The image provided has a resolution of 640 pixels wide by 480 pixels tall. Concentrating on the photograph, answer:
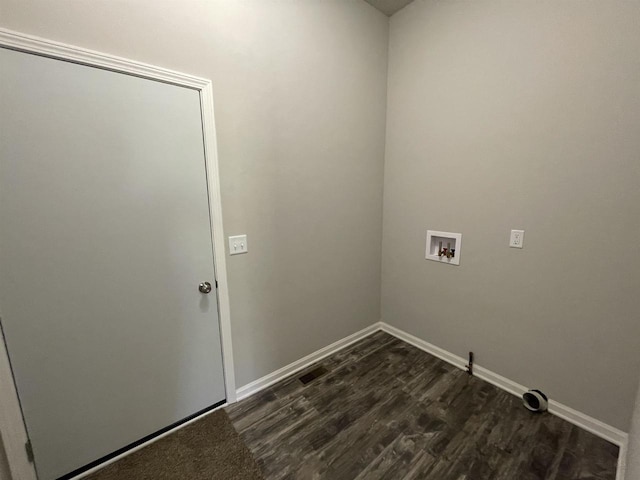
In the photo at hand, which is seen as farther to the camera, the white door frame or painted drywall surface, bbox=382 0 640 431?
painted drywall surface, bbox=382 0 640 431

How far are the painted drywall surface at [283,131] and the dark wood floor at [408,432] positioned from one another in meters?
0.37

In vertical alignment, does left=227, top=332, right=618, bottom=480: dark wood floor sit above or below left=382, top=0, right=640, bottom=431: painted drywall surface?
below

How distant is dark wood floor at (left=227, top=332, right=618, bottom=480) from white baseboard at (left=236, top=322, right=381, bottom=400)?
5 cm

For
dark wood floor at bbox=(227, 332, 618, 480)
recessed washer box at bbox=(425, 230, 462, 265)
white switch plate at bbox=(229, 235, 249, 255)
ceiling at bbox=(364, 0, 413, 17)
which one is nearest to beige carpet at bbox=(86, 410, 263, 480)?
dark wood floor at bbox=(227, 332, 618, 480)

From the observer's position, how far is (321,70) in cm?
190

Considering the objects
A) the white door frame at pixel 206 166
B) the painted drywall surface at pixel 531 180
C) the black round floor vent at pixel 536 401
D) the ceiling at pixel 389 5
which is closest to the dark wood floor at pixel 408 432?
the black round floor vent at pixel 536 401

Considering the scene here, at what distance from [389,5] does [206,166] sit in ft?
6.76

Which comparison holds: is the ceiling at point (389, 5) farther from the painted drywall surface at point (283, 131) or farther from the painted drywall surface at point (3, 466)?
the painted drywall surface at point (3, 466)

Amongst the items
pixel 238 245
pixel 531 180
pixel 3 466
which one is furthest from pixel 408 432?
pixel 3 466

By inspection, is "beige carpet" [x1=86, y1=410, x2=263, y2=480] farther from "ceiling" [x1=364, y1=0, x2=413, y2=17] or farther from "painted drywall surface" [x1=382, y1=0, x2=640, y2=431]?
"ceiling" [x1=364, y1=0, x2=413, y2=17]

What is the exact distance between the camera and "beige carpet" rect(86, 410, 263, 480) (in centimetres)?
132

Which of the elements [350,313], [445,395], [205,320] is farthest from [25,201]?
[445,395]

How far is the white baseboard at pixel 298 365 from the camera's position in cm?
185

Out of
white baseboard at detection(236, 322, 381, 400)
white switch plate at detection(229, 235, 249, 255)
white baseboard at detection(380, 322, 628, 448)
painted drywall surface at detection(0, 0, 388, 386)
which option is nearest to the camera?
painted drywall surface at detection(0, 0, 388, 386)
